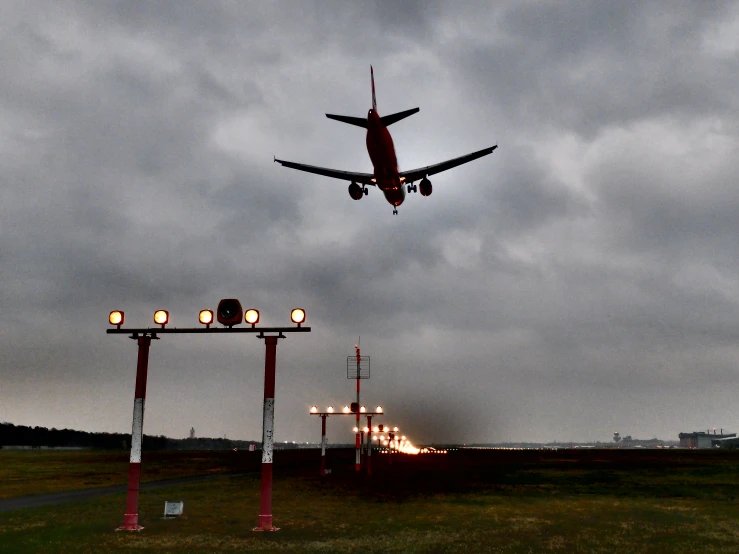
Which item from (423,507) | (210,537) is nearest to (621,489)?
(423,507)

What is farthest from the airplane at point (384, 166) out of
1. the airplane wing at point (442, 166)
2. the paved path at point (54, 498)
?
the paved path at point (54, 498)

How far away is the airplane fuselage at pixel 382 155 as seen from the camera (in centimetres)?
4588

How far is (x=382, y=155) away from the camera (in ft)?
154

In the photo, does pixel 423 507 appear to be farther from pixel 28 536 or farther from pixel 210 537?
pixel 28 536

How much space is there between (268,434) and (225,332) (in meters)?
4.22

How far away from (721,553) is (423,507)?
15.1m

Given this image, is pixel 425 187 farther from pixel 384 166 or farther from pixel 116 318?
pixel 116 318

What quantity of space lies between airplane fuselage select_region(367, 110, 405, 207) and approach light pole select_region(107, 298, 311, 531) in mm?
25615

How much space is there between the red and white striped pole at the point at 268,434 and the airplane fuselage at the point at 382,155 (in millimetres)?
26088

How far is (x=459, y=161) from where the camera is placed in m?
50.7

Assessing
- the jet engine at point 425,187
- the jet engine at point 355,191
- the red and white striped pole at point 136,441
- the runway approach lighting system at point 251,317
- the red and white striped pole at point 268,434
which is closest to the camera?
the red and white striped pole at point 268,434

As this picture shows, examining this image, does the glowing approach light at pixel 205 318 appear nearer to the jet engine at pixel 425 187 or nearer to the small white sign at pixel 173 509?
the small white sign at pixel 173 509

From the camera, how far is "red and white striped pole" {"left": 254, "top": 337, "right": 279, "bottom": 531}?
74.4 feet

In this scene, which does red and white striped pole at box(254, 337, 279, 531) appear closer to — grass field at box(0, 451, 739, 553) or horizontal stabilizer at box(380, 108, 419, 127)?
grass field at box(0, 451, 739, 553)
